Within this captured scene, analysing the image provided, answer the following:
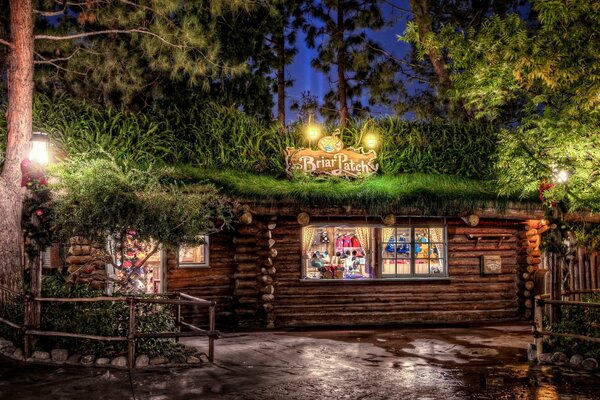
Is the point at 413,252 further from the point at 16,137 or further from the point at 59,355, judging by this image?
the point at 16,137

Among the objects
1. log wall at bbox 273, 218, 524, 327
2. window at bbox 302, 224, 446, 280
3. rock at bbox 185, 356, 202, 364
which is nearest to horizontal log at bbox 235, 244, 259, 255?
log wall at bbox 273, 218, 524, 327

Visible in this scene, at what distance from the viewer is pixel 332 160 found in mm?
16203

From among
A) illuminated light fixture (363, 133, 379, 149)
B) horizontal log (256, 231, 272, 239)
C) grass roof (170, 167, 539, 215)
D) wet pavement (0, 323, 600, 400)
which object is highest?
illuminated light fixture (363, 133, 379, 149)

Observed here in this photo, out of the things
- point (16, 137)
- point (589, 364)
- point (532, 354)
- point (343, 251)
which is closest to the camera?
point (589, 364)

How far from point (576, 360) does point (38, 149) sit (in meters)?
9.52

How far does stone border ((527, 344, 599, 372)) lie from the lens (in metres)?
9.62

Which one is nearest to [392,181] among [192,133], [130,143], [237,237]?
[237,237]

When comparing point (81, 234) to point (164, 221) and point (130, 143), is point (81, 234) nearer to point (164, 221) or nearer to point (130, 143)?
point (164, 221)

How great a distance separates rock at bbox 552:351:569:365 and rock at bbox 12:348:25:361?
8.29 m

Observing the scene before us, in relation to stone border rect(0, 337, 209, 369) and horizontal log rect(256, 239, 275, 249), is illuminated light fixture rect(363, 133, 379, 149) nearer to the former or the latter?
horizontal log rect(256, 239, 275, 249)

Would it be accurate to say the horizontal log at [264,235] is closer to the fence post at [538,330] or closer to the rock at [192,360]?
the rock at [192,360]

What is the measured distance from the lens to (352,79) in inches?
1040

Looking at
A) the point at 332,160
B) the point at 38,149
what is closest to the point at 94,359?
the point at 38,149

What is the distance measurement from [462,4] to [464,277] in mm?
11917
